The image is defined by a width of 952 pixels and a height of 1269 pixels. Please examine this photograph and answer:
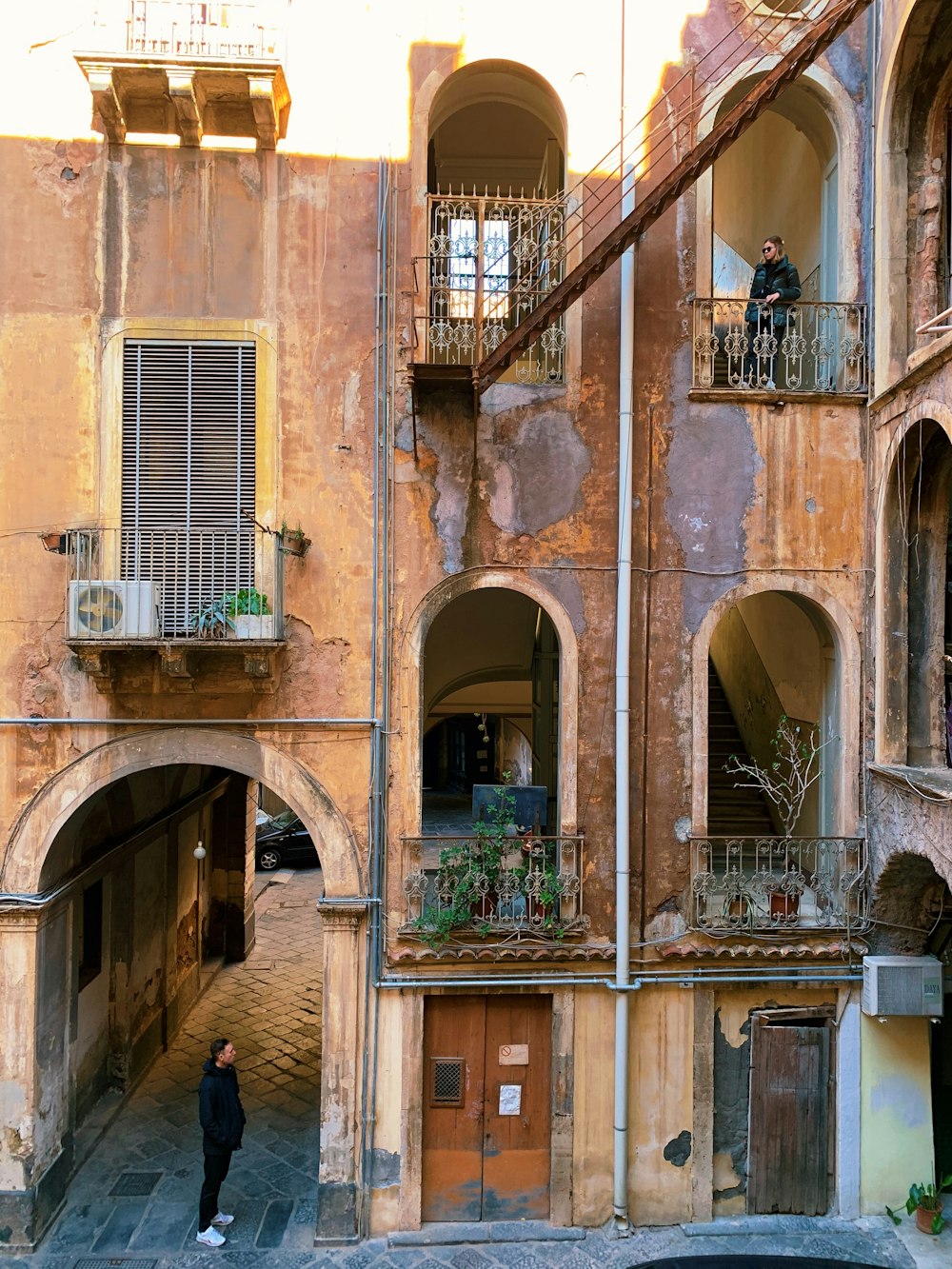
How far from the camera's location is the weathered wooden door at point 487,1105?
9.24 m

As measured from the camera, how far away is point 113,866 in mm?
10977

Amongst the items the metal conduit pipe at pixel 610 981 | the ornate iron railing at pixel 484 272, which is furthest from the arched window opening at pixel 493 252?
the metal conduit pipe at pixel 610 981

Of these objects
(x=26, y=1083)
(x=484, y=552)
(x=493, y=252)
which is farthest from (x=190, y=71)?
(x=26, y=1083)

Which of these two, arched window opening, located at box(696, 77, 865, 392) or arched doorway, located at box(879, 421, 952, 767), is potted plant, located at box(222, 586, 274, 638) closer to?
arched window opening, located at box(696, 77, 865, 392)

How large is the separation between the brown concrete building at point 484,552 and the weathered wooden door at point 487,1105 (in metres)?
0.03

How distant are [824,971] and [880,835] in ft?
5.21

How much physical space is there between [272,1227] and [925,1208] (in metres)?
6.72

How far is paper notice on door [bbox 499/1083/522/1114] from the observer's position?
9.32 metres

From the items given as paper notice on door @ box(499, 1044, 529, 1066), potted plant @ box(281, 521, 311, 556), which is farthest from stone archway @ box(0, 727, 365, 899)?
paper notice on door @ box(499, 1044, 529, 1066)

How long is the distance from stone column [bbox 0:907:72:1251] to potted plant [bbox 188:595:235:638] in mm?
3341

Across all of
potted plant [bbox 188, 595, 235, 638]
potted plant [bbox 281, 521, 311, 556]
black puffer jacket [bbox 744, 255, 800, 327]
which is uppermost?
black puffer jacket [bbox 744, 255, 800, 327]

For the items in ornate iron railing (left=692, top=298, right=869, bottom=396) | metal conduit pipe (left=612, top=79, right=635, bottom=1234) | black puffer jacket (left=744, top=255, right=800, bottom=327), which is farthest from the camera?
black puffer jacket (left=744, top=255, right=800, bottom=327)

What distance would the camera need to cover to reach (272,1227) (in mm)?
9094

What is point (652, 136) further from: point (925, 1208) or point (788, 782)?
point (925, 1208)
